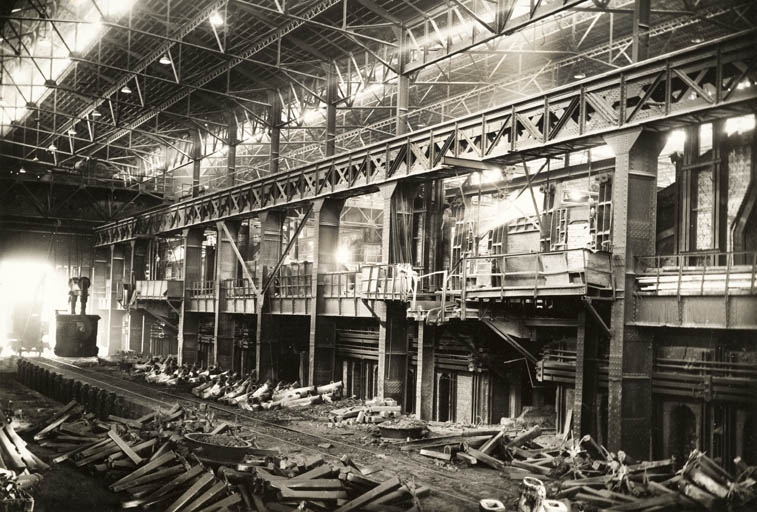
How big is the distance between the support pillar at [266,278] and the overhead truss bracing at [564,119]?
5.53 ft

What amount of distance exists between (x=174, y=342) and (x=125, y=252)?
8.60 metres

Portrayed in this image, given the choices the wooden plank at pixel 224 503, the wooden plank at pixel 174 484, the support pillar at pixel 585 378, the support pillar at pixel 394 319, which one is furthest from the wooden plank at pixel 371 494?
the support pillar at pixel 394 319

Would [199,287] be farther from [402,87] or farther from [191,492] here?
[191,492]

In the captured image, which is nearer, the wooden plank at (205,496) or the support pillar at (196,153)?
the wooden plank at (205,496)

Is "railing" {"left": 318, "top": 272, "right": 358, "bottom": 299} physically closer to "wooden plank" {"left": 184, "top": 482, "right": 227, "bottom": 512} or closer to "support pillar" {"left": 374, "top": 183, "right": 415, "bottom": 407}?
"support pillar" {"left": 374, "top": 183, "right": 415, "bottom": 407}

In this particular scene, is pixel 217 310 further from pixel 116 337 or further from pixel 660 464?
pixel 660 464

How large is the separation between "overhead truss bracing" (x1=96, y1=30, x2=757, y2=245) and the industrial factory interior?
0.06 m

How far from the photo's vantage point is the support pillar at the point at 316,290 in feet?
73.0

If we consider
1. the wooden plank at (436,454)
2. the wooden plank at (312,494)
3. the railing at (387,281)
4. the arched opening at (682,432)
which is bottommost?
the wooden plank at (436,454)

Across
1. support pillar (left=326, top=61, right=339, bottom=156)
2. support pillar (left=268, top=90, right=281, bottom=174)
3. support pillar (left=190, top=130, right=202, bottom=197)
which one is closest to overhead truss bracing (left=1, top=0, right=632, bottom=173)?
support pillar (left=326, top=61, right=339, bottom=156)

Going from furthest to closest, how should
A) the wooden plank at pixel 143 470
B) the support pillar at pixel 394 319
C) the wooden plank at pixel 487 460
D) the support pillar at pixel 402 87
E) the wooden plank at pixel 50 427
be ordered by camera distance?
the support pillar at pixel 402 87 → the support pillar at pixel 394 319 → the wooden plank at pixel 50 427 → the wooden plank at pixel 487 460 → the wooden plank at pixel 143 470

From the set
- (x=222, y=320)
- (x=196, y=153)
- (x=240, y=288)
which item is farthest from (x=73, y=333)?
(x=240, y=288)

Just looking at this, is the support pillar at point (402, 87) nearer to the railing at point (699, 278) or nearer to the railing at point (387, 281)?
the railing at point (387, 281)

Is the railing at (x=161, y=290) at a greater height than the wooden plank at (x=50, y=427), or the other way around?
the railing at (x=161, y=290)
